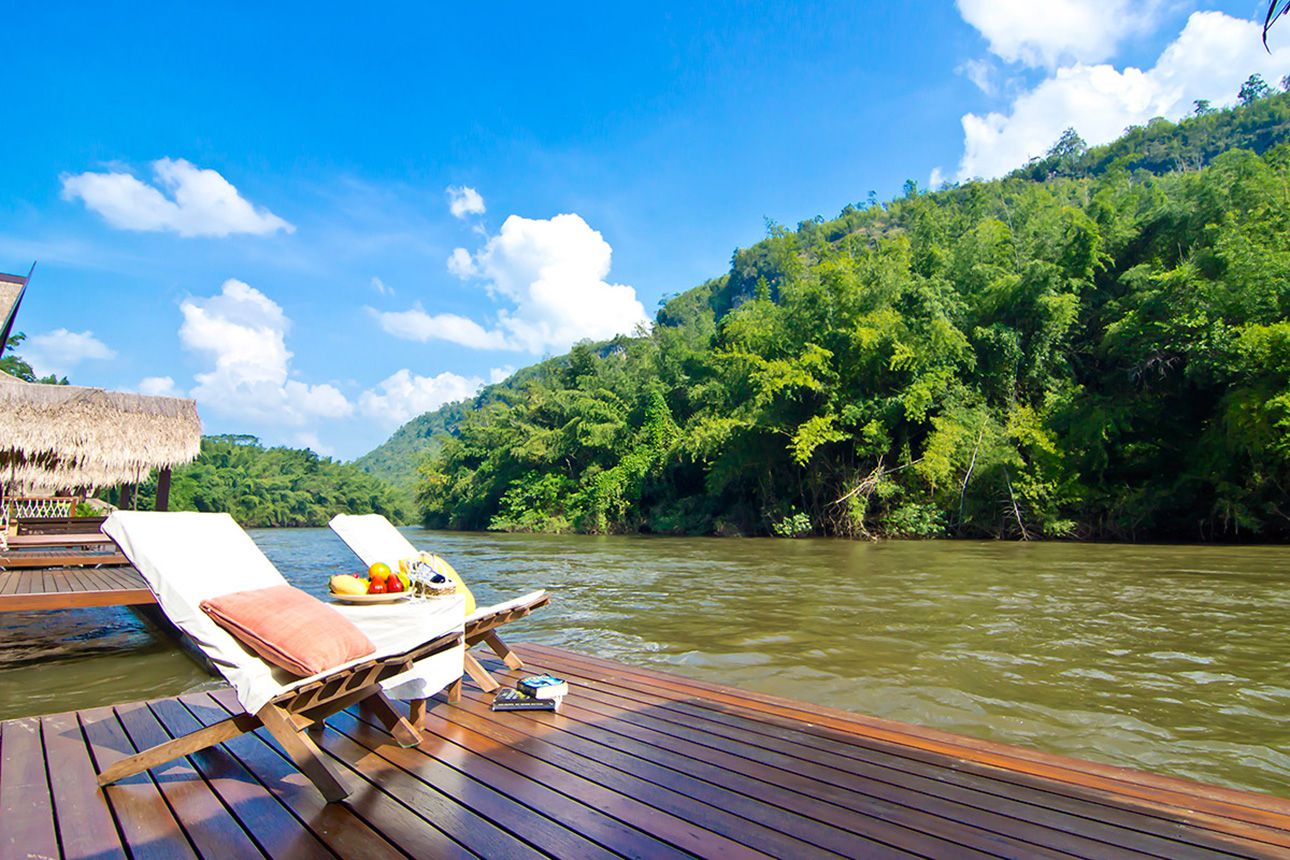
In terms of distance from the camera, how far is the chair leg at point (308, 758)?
1958 millimetres

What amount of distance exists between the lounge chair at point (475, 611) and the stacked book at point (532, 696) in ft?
0.72

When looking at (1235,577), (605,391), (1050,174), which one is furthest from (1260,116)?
(1235,577)

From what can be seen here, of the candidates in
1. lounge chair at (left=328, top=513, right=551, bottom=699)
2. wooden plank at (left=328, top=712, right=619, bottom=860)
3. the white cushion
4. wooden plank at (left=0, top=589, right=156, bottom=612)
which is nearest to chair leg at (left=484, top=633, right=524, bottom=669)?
lounge chair at (left=328, top=513, right=551, bottom=699)

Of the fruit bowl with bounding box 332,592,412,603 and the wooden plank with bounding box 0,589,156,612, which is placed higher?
the fruit bowl with bounding box 332,592,412,603

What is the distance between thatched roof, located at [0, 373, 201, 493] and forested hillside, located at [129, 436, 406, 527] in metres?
32.2

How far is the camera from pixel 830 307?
58.7 feet

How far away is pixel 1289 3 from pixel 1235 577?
973 centimetres

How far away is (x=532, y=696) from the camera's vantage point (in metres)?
3.00

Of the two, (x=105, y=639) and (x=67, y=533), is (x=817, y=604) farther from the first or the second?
(x=67, y=533)

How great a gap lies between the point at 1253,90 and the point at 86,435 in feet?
284

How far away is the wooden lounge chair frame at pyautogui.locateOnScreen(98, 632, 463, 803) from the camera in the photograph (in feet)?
6.49

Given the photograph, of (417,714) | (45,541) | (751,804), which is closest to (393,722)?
(417,714)

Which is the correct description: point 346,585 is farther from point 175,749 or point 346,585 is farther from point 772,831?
point 772,831

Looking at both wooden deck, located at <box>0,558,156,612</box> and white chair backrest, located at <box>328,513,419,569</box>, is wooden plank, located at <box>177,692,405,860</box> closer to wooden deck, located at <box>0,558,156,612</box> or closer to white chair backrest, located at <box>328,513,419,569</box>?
white chair backrest, located at <box>328,513,419,569</box>
